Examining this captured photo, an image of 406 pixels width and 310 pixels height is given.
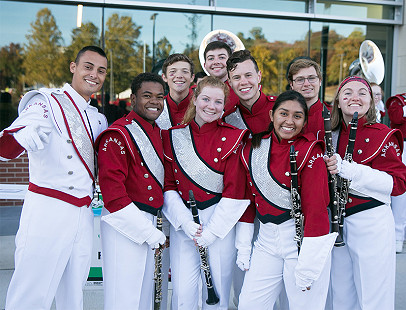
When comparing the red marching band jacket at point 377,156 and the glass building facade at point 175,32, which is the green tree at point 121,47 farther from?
the red marching band jacket at point 377,156

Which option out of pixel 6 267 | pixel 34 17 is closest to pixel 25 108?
pixel 6 267

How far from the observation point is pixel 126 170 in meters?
2.60

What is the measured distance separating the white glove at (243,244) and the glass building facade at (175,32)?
189 inches

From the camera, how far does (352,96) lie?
279 cm

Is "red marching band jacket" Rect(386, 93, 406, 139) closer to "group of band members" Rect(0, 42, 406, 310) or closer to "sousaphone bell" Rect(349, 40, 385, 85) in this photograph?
"sousaphone bell" Rect(349, 40, 385, 85)

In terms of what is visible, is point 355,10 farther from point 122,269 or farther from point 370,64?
point 122,269

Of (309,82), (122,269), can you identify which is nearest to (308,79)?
(309,82)

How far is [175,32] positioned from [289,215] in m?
5.33

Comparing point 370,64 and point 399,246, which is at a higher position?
point 370,64

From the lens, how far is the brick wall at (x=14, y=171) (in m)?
6.48

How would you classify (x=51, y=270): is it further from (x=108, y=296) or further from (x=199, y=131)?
(x=199, y=131)

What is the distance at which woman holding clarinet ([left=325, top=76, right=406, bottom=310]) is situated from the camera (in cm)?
262

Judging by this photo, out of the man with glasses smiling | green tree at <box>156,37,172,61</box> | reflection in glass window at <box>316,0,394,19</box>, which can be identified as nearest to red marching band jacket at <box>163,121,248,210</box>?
the man with glasses smiling

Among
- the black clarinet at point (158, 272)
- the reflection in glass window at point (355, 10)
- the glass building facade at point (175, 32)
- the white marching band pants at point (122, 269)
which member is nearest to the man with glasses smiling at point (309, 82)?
the black clarinet at point (158, 272)
